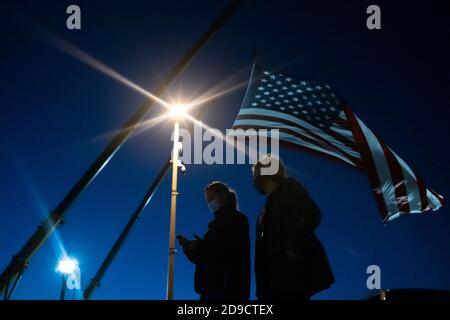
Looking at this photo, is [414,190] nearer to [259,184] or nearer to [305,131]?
[305,131]

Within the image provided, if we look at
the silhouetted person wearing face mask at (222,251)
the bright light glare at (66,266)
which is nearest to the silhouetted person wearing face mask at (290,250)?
the silhouetted person wearing face mask at (222,251)

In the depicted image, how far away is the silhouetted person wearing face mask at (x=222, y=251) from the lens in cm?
499

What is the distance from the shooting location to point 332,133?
→ 30.3 feet

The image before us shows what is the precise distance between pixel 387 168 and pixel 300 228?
16.9 ft

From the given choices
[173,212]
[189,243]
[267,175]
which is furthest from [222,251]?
[173,212]

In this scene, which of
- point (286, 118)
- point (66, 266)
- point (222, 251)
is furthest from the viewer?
point (66, 266)

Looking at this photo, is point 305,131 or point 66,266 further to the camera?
point 66,266

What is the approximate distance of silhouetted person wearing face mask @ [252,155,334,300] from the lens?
14.2 feet

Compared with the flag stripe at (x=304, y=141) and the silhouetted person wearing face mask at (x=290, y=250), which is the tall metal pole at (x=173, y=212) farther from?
the silhouetted person wearing face mask at (x=290, y=250)

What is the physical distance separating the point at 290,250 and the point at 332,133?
18.0 ft
